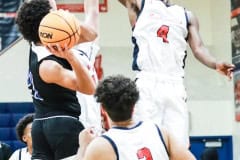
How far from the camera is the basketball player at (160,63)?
484 cm

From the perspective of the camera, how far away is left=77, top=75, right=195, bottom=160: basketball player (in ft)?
10.2

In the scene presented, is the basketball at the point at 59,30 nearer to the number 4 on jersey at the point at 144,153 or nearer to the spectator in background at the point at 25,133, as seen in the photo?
the number 4 on jersey at the point at 144,153

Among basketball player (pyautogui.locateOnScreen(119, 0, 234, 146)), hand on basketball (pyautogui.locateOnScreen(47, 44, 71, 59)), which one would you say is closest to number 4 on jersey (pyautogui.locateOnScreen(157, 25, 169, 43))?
basketball player (pyautogui.locateOnScreen(119, 0, 234, 146))

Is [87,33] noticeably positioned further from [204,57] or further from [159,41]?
[204,57]

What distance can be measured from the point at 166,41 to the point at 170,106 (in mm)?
518

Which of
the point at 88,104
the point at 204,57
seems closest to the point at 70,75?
the point at 88,104

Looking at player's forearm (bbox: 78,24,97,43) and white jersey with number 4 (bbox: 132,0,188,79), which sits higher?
player's forearm (bbox: 78,24,97,43)

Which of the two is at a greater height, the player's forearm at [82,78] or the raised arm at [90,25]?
the raised arm at [90,25]

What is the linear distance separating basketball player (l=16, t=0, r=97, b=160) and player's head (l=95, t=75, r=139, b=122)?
0.49 m

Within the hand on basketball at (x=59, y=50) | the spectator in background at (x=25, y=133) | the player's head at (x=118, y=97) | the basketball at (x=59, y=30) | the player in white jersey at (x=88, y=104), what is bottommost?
the spectator in background at (x=25, y=133)

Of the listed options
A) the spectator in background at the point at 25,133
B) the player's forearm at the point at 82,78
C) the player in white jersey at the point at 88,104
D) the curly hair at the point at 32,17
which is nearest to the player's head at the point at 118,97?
the player's forearm at the point at 82,78

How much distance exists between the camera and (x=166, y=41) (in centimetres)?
493

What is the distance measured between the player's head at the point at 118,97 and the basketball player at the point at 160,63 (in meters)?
1.60

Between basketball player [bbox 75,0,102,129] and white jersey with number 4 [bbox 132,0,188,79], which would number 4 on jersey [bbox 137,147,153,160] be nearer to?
basketball player [bbox 75,0,102,129]
